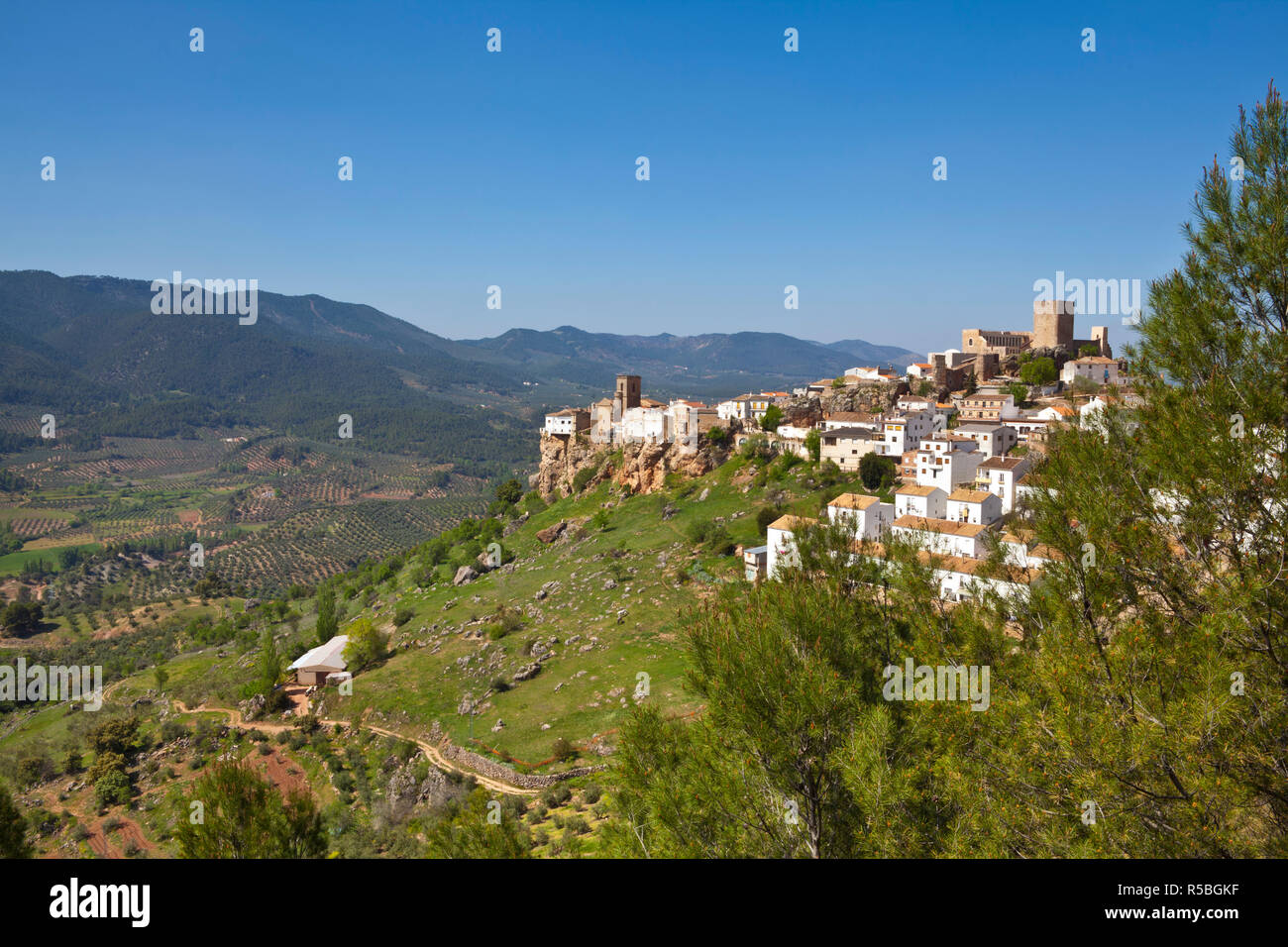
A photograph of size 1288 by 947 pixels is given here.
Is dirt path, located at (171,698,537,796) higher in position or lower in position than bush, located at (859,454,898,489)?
lower

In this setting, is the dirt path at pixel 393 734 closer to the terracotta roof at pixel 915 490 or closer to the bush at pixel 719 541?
the bush at pixel 719 541

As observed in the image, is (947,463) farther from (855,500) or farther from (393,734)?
(393,734)

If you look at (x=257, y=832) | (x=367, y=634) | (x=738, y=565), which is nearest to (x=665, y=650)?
(x=738, y=565)

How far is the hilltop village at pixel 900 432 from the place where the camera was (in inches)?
1235

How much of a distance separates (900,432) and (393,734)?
29434 mm

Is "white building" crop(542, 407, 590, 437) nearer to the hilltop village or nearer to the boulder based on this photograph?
the hilltop village

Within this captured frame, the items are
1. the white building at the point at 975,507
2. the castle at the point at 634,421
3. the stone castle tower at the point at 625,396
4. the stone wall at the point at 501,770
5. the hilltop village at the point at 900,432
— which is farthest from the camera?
the stone castle tower at the point at 625,396

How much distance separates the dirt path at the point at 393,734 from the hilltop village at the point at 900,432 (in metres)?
11.7

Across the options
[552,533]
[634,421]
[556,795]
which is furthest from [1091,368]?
[556,795]

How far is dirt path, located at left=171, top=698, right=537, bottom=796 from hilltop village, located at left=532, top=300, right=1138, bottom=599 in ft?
38.5

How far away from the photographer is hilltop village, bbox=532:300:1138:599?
31.4 m

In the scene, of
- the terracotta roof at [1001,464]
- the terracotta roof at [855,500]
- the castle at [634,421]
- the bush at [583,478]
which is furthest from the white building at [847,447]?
the bush at [583,478]

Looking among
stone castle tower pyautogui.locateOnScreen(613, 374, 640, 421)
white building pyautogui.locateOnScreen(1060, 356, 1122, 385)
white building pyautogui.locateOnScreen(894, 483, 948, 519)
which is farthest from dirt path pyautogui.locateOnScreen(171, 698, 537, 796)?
white building pyautogui.locateOnScreen(1060, 356, 1122, 385)
